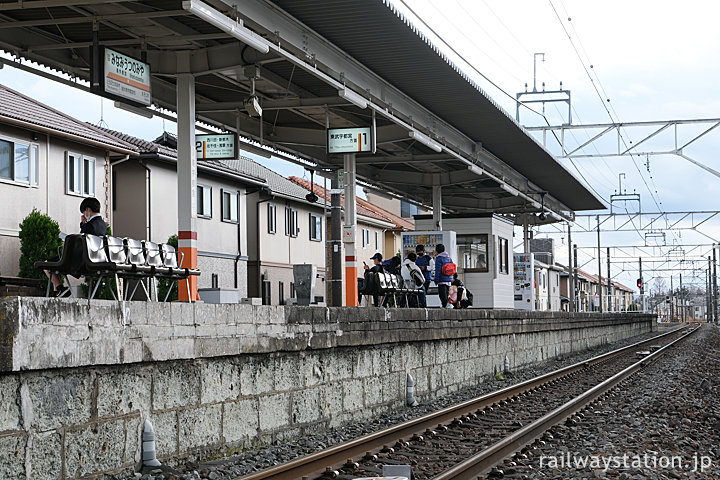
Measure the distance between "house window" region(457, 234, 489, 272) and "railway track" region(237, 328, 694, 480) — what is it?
13.1 meters

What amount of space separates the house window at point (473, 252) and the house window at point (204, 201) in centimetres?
1037

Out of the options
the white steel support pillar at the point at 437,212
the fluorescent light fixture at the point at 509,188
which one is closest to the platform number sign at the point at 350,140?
the white steel support pillar at the point at 437,212

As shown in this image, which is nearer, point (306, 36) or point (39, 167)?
point (306, 36)

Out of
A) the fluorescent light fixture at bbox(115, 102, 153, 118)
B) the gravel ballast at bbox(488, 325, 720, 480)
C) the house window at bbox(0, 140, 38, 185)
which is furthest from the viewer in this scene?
the house window at bbox(0, 140, 38, 185)

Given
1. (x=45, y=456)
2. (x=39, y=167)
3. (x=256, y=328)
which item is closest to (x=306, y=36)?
(x=256, y=328)

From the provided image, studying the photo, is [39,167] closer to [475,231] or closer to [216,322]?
[475,231]

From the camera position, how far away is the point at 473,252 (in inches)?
Result: 1156

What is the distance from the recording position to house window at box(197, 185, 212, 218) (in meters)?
34.4

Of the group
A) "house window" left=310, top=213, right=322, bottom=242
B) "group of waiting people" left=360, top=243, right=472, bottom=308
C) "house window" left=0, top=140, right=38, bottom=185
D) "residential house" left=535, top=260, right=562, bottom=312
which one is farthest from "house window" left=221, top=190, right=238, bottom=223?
"residential house" left=535, top=260, right=562, bottom=312

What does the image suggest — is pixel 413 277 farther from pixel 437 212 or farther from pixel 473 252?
pixel 473 252

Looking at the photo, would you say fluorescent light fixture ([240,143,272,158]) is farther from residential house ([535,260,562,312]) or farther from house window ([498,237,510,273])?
residential house ([535,260,562,312])

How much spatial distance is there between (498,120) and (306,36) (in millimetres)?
9252

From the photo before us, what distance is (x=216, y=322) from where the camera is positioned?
28.7 feet

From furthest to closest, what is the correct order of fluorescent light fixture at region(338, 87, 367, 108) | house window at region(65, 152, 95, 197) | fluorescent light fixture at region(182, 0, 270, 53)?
house window at region(65, 152, 95, 197) < fluorescent light fixture at region(338, 87, 367, 108) < fluorescent light fixture at region(182, 0, 270, 53)
